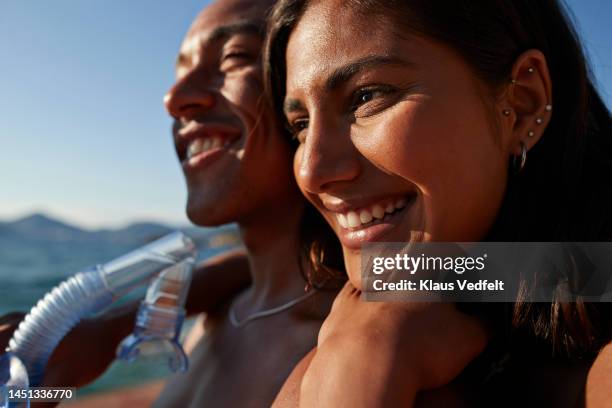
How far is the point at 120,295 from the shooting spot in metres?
1.82

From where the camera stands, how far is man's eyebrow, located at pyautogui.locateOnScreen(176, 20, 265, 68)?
5.97 feet

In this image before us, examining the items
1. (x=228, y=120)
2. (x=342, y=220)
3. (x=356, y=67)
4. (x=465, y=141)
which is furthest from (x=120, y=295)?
(x=465, y=141)

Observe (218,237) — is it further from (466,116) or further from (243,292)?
(466,116)

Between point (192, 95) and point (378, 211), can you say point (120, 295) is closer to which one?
point (192, 95)

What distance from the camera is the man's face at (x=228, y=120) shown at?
5.81 ft

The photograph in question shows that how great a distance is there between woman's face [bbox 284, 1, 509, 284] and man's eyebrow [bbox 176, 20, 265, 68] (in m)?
0.60

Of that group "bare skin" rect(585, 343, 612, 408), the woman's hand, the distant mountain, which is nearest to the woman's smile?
the woman's hand

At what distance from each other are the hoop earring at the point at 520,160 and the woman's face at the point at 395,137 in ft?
0.10

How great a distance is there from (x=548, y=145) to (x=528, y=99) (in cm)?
13

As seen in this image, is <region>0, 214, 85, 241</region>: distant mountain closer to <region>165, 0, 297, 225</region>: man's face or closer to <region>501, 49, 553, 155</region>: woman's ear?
<region>165, 0, 297, 225</region>: man's face

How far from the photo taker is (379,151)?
1.12 metres

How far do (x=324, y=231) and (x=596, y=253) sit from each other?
81 cm

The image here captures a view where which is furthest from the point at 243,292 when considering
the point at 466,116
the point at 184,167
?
the point at 466,116

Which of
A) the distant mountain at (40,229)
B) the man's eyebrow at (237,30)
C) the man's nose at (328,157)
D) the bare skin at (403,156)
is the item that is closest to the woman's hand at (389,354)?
the bare skin at (403,156)
